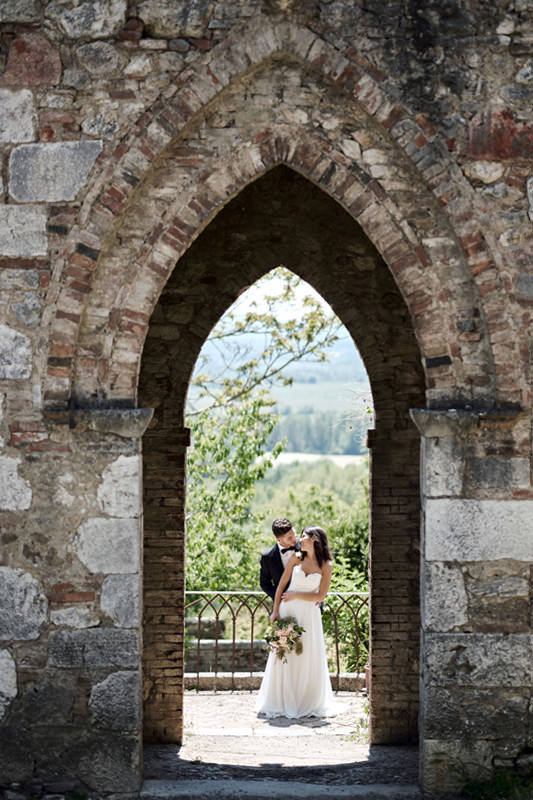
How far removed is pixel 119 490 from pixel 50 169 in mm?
1801

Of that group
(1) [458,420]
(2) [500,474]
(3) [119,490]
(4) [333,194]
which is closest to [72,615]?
(3) [119,490]

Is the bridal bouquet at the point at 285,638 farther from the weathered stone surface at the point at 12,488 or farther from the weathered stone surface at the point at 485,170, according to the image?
the weathered stone surface at the point at 485,170

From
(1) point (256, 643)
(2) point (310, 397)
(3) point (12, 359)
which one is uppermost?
(2) point (310, 397)

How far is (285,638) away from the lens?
8.12 metres

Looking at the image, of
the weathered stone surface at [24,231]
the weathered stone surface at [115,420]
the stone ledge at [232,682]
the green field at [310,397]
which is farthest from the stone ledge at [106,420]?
the green field at [310,397]

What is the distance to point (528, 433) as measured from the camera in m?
5.48

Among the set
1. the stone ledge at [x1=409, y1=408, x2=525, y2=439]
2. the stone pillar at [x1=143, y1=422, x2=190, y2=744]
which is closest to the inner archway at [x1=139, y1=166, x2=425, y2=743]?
the stone pillar at [x1=143, y1=422, x2=190, y2=744]

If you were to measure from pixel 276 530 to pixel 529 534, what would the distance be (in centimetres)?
306

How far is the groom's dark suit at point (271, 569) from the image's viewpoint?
27.5 ft

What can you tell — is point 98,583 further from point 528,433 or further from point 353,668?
point 353,668

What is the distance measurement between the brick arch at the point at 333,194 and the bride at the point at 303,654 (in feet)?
9.83

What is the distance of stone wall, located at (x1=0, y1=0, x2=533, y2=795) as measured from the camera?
5418mm

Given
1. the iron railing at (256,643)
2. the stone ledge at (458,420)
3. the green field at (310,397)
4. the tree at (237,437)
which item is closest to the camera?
the stone ledge at (458,420)

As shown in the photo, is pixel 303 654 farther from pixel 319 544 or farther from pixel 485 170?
pixel 485 170
